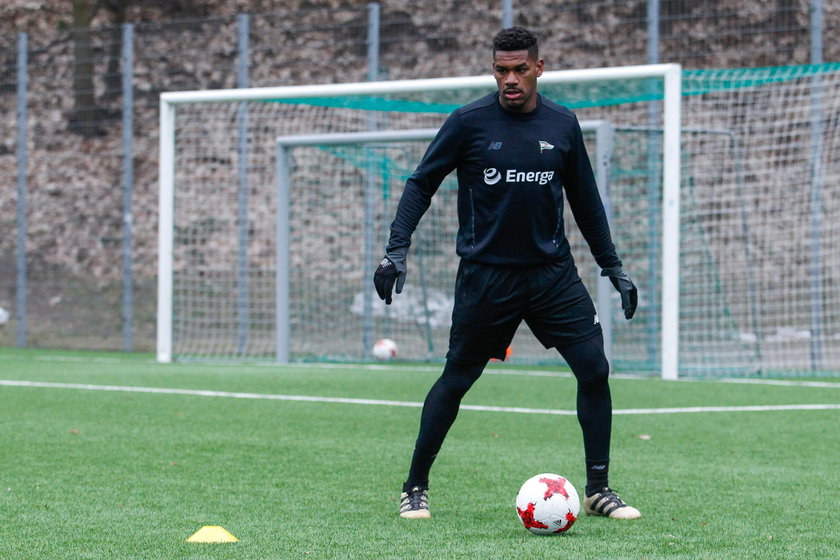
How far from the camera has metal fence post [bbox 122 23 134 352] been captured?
567 inches

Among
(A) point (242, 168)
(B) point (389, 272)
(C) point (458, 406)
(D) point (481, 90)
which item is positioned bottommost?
(C) point (458, 406)

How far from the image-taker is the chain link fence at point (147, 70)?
12.3 m

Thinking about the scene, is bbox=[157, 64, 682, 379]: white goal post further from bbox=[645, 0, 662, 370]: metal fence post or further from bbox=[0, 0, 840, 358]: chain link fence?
bbox=[0, 0, 840, 358]: chain link fence

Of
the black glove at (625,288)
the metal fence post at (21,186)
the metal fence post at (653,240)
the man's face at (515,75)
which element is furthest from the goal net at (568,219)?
the man's face at (515,75)

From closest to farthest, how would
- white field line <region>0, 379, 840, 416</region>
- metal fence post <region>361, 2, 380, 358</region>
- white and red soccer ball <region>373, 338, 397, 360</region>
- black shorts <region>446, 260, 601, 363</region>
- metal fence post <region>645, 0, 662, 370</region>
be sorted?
black shorts <region>446, 260, 601, 363</region> < white field line <region>0, 379, 840, 416</region> < metal fence post <region>645, 0, 662, 370</region> < white and red soccer ball <region>373, 338, 397, 360</region> < metal fence post <region>361, 2, 380, 358</region>

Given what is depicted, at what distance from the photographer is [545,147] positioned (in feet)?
14.9

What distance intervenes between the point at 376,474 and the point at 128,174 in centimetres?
970

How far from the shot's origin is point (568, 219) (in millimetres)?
13211

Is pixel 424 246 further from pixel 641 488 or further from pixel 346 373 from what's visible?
pixel 641 488

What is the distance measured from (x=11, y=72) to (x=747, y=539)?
13450mm

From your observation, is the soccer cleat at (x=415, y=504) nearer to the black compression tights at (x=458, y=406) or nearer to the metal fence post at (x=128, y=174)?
the black compression tights at (x=458, y=406)

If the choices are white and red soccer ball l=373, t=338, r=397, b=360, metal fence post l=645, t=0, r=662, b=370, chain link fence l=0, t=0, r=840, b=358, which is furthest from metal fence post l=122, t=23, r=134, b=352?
metal fence post l=645, t=0, r=662, b=370

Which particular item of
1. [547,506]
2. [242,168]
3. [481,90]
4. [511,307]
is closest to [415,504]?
[547,506]

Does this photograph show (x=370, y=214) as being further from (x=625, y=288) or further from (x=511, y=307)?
(x=511, y=307)
